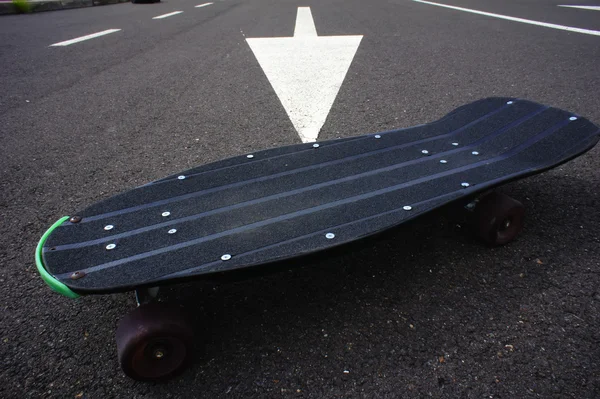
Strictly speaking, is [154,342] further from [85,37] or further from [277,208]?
[85,37]

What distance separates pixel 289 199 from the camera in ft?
5.50

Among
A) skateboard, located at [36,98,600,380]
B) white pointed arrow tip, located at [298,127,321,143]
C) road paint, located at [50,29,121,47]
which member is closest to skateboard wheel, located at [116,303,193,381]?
skateboard, located at [36,98,600,380]

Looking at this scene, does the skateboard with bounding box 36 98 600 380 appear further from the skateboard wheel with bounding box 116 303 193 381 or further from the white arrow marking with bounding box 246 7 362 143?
the white arrow marking with bounding box 246 7 362 143

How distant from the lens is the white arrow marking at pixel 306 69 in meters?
3.25

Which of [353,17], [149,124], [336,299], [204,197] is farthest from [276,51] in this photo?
[336,299]

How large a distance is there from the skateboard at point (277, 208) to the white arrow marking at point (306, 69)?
37.8 inches

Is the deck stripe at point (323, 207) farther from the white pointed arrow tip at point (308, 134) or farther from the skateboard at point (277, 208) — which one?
the white pointed arrow tip at point (308, 134)

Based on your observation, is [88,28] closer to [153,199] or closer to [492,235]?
[153,199]

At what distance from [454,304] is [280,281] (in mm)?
667

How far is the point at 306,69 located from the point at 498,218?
3087mm

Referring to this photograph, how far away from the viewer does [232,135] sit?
2.95 meters

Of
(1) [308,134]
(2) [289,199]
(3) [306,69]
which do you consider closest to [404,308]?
(2) [289,199]

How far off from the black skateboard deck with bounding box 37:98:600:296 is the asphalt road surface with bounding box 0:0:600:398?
217 millimetres

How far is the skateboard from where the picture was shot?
1.30 metres
